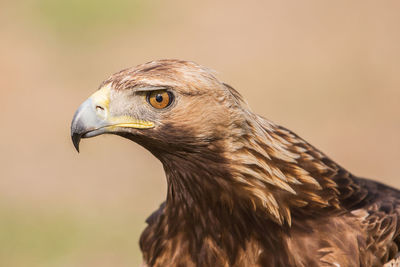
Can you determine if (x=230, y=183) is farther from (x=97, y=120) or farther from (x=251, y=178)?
(x=97, y=120)

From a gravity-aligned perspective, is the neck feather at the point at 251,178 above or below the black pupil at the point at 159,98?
below

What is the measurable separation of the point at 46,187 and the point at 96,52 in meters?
3.57

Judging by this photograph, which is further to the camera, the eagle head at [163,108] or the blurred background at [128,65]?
the blurred background at [128,65]

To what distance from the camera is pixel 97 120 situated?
3566 millimetres

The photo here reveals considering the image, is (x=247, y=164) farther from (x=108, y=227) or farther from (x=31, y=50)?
(x=31, y=50)

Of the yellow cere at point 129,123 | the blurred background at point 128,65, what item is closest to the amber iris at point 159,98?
the yellow cere at point 129,123

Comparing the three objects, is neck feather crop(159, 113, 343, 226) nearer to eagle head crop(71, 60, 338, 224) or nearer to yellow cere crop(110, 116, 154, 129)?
eagle head crop(71, 60, 338, 224)

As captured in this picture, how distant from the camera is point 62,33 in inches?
509

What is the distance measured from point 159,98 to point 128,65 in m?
8.41

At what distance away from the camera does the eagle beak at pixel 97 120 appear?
140 inches

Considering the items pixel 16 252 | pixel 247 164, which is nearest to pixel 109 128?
pixel 247 164

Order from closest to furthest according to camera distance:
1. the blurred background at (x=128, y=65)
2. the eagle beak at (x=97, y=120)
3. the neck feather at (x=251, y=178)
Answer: the eagle beak at (x=97, y=120) → the neck feather at (x=251, y=178) → the blurred background at (x=128, y=65)

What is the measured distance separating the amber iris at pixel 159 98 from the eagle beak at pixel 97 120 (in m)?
0.12

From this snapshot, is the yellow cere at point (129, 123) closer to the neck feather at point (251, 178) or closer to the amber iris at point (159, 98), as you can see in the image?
the amber iris at point (159, 98)
